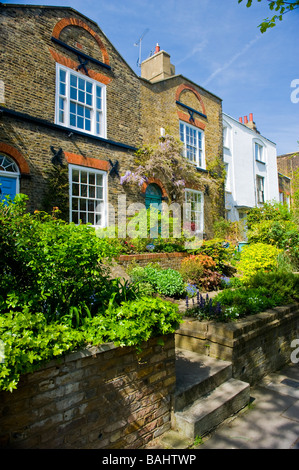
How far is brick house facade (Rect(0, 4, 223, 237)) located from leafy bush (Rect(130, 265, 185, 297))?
348cm

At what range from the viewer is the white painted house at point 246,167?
18734mm

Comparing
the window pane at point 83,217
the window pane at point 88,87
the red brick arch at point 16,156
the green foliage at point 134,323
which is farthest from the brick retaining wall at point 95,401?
the window pane at point 88,87

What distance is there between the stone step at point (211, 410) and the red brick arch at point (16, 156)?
7.46m

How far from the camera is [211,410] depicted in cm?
321

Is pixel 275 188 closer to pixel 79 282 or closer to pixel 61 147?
pixel 61 147

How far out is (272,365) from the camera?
5250 mm

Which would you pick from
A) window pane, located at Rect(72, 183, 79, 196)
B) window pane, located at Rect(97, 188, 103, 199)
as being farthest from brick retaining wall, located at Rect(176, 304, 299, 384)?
window pane, located at Rect(97, 188, 103, 199)

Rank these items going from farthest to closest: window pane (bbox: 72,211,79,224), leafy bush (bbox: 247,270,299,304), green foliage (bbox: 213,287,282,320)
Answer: window pane (bbox: 72,211,79,224) → leafy bush (bbox: 247,270,299,304) → green foliage (bbox: 213,287,282,320)

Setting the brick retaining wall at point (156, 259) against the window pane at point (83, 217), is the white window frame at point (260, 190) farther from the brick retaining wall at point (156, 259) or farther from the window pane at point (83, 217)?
the window pane at point (83, 217)

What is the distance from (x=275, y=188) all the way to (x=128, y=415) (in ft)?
77.7

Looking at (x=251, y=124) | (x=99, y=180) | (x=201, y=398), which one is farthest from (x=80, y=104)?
(x=251, y=124)

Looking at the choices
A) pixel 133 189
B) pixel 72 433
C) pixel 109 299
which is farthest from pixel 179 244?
pixel 72 433

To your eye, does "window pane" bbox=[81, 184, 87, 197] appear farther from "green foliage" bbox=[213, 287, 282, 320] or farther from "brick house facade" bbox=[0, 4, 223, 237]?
"green foliage" bbox=[213, 287, 282, 320]

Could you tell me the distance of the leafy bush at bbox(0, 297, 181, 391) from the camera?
6.35ft
